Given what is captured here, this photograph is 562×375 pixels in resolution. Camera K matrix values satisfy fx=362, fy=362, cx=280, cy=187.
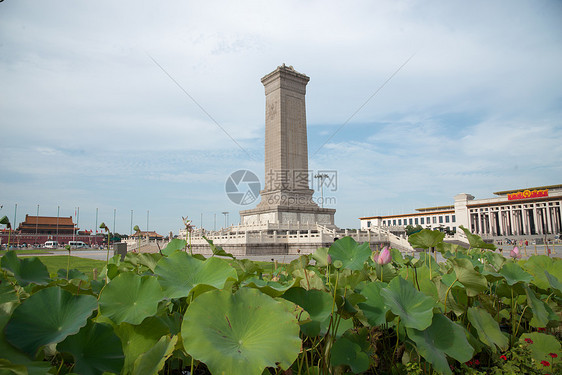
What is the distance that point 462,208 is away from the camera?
60.4m

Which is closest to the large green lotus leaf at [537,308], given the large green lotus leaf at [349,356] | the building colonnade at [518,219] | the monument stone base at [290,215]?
the large green lotus leaf at [349,356]

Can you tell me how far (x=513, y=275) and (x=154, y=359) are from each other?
6.33 feet

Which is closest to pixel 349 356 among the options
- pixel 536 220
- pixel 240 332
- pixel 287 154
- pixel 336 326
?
pixel 336 326

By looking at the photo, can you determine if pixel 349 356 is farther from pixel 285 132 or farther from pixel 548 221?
pixel 548 221

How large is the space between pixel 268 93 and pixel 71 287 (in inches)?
1315

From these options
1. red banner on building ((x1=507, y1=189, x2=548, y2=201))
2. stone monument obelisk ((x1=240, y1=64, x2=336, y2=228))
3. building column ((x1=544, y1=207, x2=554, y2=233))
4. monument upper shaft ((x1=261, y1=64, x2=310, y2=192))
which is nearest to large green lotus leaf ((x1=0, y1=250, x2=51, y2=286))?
stone monument obelisk ((x1=240, y1=64, x2=336, y2=228))

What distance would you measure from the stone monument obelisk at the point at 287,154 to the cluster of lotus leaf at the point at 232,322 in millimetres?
29060

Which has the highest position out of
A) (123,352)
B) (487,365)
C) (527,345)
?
(123,352)

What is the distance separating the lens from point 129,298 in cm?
134

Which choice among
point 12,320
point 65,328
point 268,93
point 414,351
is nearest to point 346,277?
point 414,351

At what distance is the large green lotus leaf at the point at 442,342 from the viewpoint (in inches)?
52.7

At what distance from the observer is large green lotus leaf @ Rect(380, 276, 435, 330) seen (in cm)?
132

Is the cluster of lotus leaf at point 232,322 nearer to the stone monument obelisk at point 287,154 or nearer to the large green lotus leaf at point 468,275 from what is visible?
the large green lotus leaf at point 468,275

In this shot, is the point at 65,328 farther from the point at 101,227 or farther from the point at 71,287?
the point at 101,227
